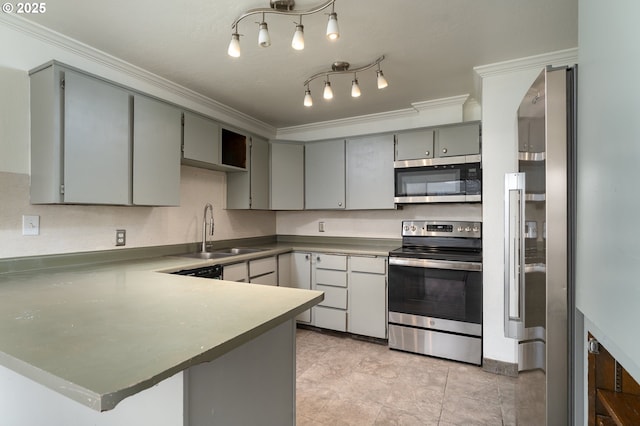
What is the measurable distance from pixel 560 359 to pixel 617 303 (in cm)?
53

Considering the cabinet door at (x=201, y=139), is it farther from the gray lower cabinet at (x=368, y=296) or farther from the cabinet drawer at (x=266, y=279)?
the gray lower cabinet at (x=368, y=296)

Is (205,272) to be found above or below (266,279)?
above

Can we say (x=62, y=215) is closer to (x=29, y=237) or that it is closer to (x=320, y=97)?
(x=29, y=237)

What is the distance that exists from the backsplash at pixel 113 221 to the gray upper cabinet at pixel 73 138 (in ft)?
0.43

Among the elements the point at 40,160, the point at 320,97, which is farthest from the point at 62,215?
the point at 320,97

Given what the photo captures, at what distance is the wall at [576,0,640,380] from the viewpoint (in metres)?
0.67

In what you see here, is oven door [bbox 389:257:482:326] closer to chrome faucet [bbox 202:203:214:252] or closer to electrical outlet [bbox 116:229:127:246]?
chrome faucet [bbox 202:203:214:252]

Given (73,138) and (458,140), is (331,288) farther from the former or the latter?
(73,138)

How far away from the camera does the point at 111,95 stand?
212 cm

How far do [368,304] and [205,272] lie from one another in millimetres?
1605

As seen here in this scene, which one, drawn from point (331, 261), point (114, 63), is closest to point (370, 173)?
point (331, 261)

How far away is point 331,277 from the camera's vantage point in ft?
10.9

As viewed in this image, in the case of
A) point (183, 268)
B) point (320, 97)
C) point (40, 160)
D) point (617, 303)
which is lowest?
point (183, 268)

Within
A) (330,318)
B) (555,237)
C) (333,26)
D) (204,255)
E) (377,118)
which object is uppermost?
(377,118)
